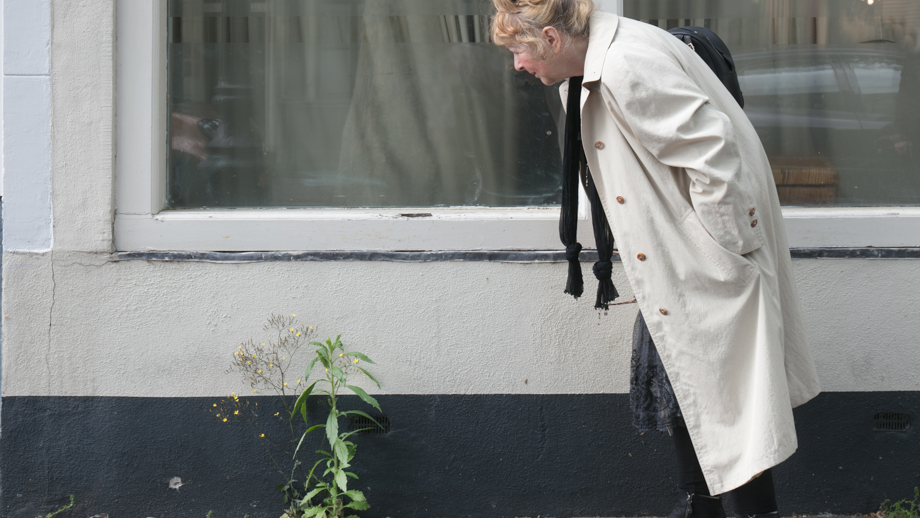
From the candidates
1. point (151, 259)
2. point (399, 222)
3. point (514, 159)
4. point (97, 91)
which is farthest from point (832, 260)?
point (97, 91)

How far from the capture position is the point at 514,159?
3.11 m

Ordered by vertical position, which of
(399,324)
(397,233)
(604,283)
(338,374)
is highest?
(397,233)

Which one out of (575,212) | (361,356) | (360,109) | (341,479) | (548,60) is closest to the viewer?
(548,60)

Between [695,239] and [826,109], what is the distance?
1.69 m

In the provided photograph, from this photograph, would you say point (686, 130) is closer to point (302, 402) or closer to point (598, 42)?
point (598, 42)

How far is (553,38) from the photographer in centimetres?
204

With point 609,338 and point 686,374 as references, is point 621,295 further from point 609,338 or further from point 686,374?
point 686,374

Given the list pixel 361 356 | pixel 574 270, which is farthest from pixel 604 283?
pixel 361 356

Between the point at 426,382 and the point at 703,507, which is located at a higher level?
the point at 426,382

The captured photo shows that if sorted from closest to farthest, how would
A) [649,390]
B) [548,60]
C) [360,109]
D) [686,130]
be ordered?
[686,130], [548,60], [649,390], [360,109]

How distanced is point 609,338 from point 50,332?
2384mm

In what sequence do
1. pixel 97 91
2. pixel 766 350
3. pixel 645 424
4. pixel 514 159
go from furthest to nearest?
pixel 514 159 → pixel 97 91 → pixel 645 424 → pixel 766 350

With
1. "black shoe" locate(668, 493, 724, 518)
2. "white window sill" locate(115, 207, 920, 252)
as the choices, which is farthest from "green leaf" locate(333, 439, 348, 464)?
"black shoe" locate(668, 493, 724, 518)

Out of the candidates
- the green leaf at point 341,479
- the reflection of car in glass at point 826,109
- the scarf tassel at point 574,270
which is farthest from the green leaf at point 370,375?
the reflection of car in glass at point 826,109
